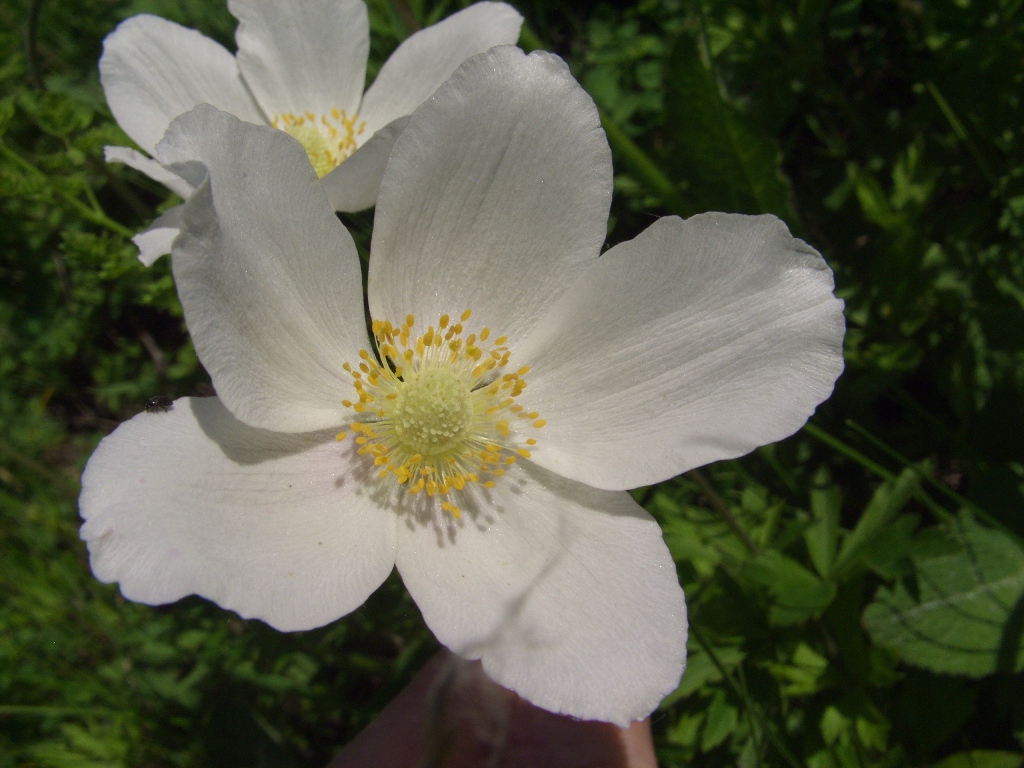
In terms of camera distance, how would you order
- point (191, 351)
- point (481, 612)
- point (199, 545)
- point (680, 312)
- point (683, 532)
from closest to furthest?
1. point (199, 545)
2. point (481, 612)
3. point (680, 312)
4. point (683, 532)
5. point (191, 351)

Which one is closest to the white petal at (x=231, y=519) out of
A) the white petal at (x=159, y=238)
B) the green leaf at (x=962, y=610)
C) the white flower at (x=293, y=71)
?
the white petal at (x=159, y=238)

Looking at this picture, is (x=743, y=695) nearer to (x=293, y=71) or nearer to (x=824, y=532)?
(x=824, y=532)

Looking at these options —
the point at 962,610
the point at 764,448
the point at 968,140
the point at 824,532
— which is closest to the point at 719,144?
the point at 968,140

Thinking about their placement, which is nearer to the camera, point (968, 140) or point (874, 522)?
point (874, 522)

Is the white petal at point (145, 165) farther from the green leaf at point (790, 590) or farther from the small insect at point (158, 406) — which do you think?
the green leaf at point (790, 590)

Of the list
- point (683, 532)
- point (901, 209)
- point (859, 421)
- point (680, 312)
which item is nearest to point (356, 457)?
point (680, 312)

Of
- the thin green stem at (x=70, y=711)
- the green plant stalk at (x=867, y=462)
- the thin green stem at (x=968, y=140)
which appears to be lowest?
the thin green stem at (x=70, y=711)

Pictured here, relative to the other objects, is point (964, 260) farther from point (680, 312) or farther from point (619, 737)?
point (619, 737)
